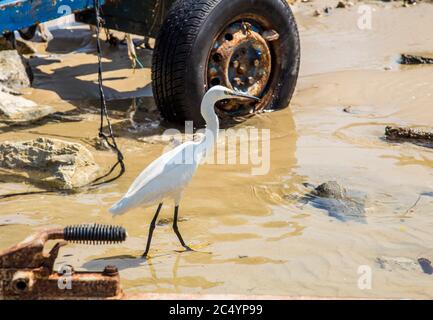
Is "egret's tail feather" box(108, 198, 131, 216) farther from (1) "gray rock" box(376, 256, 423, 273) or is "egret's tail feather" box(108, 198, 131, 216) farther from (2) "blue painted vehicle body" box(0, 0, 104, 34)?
(2) "blue painted vehicle body" box(0, 0, 104, 34)

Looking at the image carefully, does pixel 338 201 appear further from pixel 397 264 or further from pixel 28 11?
pixel 28 11

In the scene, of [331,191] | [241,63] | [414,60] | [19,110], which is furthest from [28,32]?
[331,191]

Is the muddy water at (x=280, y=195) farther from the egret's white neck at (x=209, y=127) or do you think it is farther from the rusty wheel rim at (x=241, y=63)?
the egret's white neck at (x=209, y=127)

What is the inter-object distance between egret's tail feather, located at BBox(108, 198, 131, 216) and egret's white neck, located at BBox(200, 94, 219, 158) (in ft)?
2.16

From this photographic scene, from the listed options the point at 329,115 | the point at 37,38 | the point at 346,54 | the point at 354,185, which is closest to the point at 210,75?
the point at 329,115

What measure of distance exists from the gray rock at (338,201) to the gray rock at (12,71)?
3.88m

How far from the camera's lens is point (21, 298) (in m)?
2.85

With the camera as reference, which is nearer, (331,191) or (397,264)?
(397,264)

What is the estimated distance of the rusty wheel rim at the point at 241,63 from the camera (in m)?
6.82

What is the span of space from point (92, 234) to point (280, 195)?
2.53m

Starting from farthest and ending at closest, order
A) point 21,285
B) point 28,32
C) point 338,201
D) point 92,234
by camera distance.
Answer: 1. point 28,32
2. point 338,201
3. point 92,234
4. point 21,285

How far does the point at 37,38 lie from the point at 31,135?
12.5ft

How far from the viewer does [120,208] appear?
4281 millimetres

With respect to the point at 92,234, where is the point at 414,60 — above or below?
below
